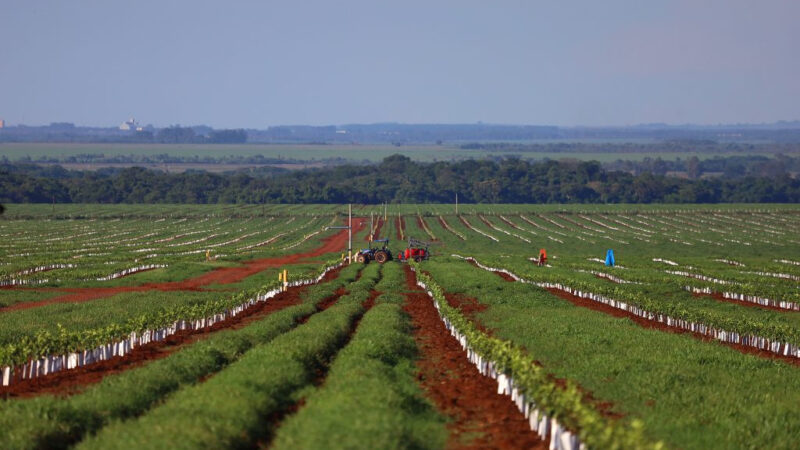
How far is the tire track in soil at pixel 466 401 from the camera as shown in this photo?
49.0ft

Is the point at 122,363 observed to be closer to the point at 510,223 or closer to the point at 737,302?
the point at 737,302

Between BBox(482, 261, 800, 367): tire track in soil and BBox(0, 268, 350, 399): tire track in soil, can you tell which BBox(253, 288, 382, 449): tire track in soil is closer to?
BBox(0, 268, 350, 399): tire track in soil

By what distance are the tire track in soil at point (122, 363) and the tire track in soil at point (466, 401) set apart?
4.99 metres

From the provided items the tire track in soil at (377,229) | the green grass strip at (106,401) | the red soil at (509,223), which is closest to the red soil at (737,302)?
the green grass strip at (106,401)

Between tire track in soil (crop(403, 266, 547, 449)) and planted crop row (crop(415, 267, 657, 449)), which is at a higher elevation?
planted crop row (crop(415, 267, 657, 449))

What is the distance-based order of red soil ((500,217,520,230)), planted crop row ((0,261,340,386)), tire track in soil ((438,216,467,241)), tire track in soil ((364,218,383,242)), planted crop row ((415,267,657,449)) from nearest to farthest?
1. planted crop row ((415,267,657,449))
2. planted crop row ((0,261,340,386))
3. tire track in soil ((364,218,383,242))
4. tire track in soil ((438,216,467,241))
5. red soil ((500,217,520,230))

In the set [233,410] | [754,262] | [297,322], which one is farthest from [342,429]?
[754,262]

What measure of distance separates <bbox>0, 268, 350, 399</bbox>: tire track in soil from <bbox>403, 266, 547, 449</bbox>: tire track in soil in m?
4.99

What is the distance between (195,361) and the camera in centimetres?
2014

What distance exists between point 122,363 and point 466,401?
886cm

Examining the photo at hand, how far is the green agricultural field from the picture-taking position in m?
14.3

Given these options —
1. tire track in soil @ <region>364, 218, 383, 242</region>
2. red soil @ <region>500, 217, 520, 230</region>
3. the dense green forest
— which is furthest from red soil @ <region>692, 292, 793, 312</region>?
the dense green forest

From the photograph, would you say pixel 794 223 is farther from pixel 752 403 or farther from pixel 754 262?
pixel 752 403

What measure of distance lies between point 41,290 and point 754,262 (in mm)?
48848
